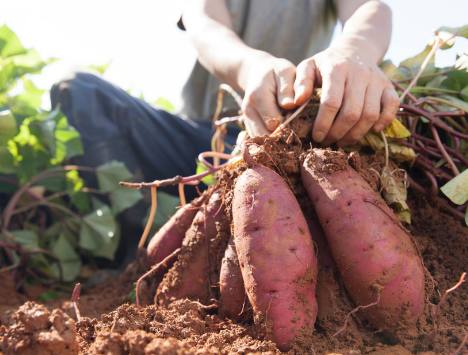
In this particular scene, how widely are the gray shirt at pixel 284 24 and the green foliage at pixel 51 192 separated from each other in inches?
28.6

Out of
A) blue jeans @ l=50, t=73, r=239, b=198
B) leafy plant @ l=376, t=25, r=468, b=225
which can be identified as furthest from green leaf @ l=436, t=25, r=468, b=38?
blue jeans @ l=50, t=73, r=239, b=198

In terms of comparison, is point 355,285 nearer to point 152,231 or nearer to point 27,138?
point 152,231

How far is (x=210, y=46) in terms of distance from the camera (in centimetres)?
178

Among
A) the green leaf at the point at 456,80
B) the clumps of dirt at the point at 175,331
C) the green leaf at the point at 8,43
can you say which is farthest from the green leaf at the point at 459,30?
the green leaf at the point at 8,43

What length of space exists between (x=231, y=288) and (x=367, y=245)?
0.28 m

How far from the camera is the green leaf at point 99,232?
207 cm

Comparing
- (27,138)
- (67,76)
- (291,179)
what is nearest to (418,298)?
(291,179)

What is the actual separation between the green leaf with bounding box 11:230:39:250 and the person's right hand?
42.4 inches

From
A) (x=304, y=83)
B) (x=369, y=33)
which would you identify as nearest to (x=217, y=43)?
(x=369, y=33)

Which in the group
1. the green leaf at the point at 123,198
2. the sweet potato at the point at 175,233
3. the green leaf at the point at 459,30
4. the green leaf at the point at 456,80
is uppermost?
the green leaf at the point at 459,30

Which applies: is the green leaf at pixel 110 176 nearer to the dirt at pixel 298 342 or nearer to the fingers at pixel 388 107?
the dirt at pixel 298 342

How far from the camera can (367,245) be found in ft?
3.28

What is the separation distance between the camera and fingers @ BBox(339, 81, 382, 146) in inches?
45.9

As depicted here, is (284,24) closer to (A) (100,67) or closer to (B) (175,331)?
(A) (100,67)
